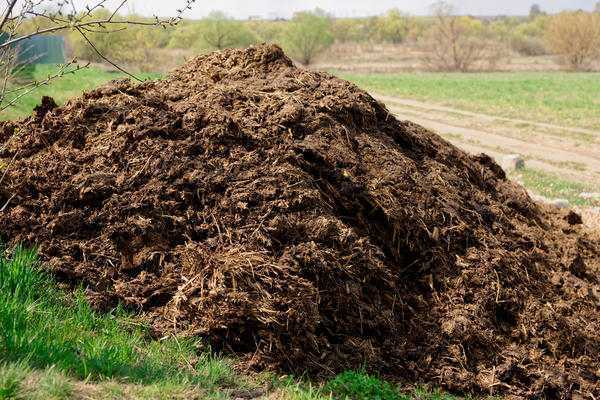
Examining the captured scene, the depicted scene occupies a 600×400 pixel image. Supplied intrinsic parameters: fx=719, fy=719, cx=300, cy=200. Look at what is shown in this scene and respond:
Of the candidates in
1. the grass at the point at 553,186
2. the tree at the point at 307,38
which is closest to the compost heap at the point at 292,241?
the grass at the point at 553,186

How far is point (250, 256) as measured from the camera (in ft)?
14.1

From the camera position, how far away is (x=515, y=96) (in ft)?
110

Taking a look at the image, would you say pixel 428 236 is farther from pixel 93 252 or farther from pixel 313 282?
pixel 93 252

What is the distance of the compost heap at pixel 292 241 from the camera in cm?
428

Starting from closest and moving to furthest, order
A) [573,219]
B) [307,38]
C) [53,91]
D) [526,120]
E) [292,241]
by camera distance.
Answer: [292,241], [573,219], [53,91], [526,120], [307,38]

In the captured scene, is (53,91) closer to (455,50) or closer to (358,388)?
(358,388)

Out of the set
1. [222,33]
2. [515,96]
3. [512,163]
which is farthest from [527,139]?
[222,33]

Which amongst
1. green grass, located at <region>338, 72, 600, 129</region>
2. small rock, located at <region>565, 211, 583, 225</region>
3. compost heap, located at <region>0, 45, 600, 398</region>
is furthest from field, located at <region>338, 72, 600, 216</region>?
compost heap, located at <region>0, 45, 600, 398</region>

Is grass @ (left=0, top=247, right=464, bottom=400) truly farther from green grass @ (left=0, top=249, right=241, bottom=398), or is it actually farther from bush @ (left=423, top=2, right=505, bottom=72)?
bush @ (left=423, top=2, right=505, bottom=72)

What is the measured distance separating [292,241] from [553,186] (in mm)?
10007

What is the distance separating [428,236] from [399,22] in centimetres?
11078

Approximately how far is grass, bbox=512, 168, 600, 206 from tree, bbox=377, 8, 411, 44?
3568 inches

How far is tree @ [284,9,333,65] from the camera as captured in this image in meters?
73.8

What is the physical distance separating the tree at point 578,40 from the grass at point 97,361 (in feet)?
205
